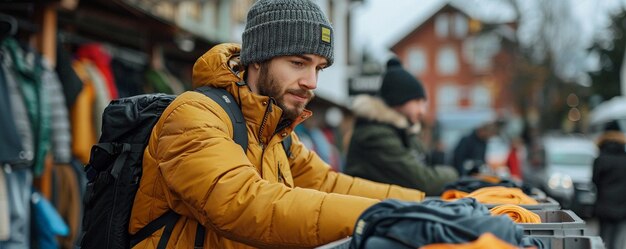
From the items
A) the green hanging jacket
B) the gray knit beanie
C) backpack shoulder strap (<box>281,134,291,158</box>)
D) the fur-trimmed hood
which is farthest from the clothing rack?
the gray knit beanie

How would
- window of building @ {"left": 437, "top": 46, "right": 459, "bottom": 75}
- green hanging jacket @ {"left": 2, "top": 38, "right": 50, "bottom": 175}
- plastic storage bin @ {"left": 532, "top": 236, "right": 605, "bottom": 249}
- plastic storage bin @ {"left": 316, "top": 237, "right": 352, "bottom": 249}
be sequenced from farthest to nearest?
window of building @ {"left": 437, "top": 46, "right": 459, "bottom": 75}
green hanging jacket @ {"left": 2, "top": 38, "right": 50, "bottom": 175}
plastic storage bin @ {"left": 532, "top": 236, "right": 605, "bottom": 249}
plastic storage bin @ {"left": 316, "top": 237, "right": 352, "bottom": 249}

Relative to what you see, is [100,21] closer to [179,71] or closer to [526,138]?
[179,71]

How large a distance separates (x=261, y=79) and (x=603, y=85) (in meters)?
56.8

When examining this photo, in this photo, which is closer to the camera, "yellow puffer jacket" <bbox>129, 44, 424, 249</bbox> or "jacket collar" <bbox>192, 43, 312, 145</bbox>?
"yellow puffer jacket" <bbox>129, 44, 424, 249</bbox>

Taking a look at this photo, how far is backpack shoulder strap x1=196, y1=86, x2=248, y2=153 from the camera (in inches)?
101

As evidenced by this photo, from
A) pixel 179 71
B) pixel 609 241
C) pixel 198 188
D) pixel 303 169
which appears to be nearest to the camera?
pixel 198 188

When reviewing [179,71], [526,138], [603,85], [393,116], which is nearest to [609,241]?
[393,116]

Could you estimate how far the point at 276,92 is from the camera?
270 cm

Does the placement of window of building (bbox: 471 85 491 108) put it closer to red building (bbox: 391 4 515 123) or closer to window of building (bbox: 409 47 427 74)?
red building (bbox: 391 4 515 123)

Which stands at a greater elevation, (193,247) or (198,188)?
(198,188)

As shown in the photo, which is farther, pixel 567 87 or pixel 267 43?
pixel 567 87

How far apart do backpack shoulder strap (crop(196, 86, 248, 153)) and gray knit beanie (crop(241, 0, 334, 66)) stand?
0.20 m

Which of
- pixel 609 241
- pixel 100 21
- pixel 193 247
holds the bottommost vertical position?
pixel 609 241

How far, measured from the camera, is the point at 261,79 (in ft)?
9.00
